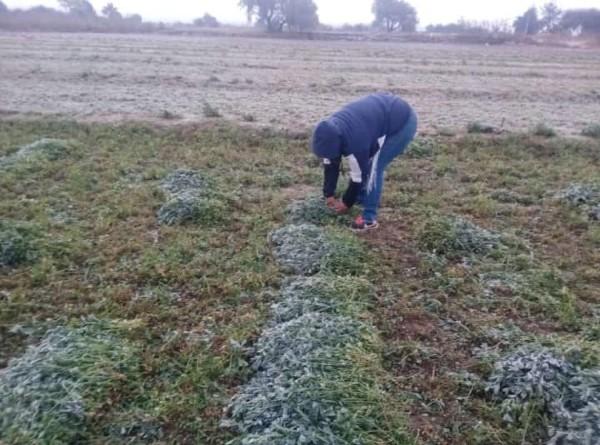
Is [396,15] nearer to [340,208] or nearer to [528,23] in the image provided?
[528,23]

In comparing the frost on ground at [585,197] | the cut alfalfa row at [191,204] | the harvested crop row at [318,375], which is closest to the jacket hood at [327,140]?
the harvested crop row at [318,375]

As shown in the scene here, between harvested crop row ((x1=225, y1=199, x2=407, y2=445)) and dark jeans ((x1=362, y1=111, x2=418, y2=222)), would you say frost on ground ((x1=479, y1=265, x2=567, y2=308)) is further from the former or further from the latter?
dark jeans ((x1=362, y1=111, x2=418, y2=222))

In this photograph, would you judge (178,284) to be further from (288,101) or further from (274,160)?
(288,101)

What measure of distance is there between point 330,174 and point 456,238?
1391 mm

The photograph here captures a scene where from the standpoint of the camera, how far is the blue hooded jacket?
4.14 m

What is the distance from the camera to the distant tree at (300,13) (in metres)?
44.2

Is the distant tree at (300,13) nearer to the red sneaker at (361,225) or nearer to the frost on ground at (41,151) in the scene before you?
the frost on ground at (41,151)

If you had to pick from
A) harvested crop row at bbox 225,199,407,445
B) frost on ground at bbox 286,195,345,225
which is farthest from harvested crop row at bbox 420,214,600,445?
frost on ground at bbox 286,195,345,225

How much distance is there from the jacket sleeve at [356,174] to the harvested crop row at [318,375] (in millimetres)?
1093

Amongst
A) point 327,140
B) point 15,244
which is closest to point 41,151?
point 15,244

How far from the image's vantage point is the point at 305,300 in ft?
11.5

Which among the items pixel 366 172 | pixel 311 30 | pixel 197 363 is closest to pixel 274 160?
pixel 366 172

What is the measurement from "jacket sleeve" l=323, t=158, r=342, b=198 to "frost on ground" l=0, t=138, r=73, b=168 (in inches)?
168

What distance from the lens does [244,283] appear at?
3939mm
